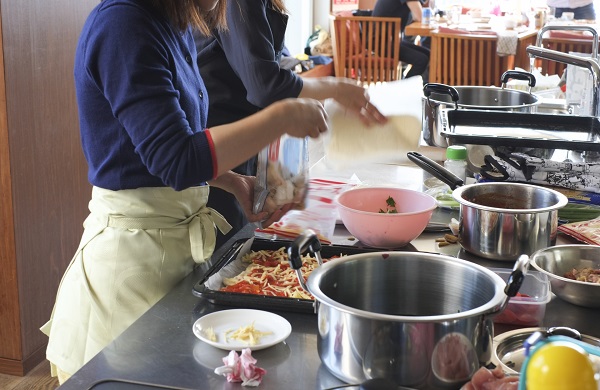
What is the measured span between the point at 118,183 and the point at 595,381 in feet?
3.40

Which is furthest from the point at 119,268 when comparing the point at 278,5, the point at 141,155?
the point at 278,5

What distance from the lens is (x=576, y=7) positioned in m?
6.25

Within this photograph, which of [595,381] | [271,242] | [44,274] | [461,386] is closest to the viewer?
[595,381]

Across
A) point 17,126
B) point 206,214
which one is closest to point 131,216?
point 206,214

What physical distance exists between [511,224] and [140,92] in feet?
2.43

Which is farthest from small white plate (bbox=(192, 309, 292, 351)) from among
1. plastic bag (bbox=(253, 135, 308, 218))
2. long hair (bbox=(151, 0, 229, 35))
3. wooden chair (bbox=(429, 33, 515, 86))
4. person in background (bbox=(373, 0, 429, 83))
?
person in background (bbox=(373, 0, 429, 83))

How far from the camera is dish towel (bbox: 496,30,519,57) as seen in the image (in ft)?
16.6

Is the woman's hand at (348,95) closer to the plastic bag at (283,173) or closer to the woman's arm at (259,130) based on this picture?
the plastic bag at (283,173)

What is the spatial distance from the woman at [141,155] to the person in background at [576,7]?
17.2 feet

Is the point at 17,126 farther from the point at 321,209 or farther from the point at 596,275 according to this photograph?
the point at 596,275

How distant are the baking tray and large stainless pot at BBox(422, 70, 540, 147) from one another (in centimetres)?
8

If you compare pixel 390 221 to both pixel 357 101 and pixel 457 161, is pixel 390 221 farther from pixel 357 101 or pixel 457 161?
pixel 457 161

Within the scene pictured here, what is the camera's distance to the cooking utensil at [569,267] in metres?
1.25

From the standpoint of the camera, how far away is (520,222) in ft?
4.74
